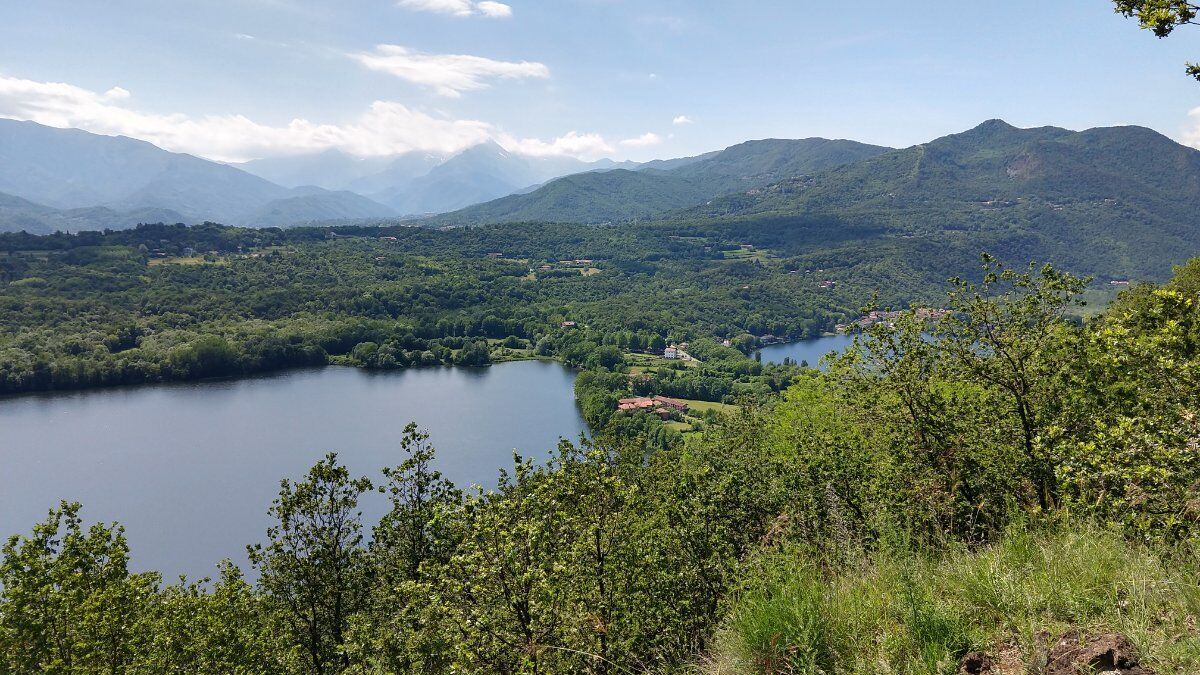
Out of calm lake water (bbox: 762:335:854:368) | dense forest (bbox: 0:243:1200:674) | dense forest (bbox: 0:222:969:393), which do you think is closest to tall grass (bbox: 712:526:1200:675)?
dense forest (bbox: 0:243:1200:674)

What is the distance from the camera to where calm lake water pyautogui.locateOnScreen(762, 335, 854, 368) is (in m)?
108

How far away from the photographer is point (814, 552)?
794cm

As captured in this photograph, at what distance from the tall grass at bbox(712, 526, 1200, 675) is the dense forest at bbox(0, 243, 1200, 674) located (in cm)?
2

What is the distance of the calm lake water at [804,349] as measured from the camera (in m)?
108

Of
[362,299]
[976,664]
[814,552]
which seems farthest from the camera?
[362,299]

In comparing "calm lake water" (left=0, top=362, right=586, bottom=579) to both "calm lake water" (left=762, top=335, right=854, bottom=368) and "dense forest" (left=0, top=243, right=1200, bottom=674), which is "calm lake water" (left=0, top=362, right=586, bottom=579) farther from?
"calm lake water" (left=762, top=335, right=854, bottom=368)

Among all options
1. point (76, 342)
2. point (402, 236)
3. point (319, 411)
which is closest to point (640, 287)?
point (402, 236)

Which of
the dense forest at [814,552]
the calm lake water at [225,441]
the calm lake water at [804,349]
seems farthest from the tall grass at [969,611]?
the calm lake water at [804,349]

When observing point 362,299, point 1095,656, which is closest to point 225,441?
point 362,299

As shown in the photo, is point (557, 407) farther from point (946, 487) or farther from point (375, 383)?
point (946, 487)

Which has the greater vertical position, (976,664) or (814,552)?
(976,664)

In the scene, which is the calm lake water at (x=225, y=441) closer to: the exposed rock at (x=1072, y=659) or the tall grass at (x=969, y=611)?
the tall grass at (x=969, y=611)

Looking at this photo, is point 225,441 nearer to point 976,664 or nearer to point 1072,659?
point 976,664

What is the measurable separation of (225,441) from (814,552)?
7121 cm
